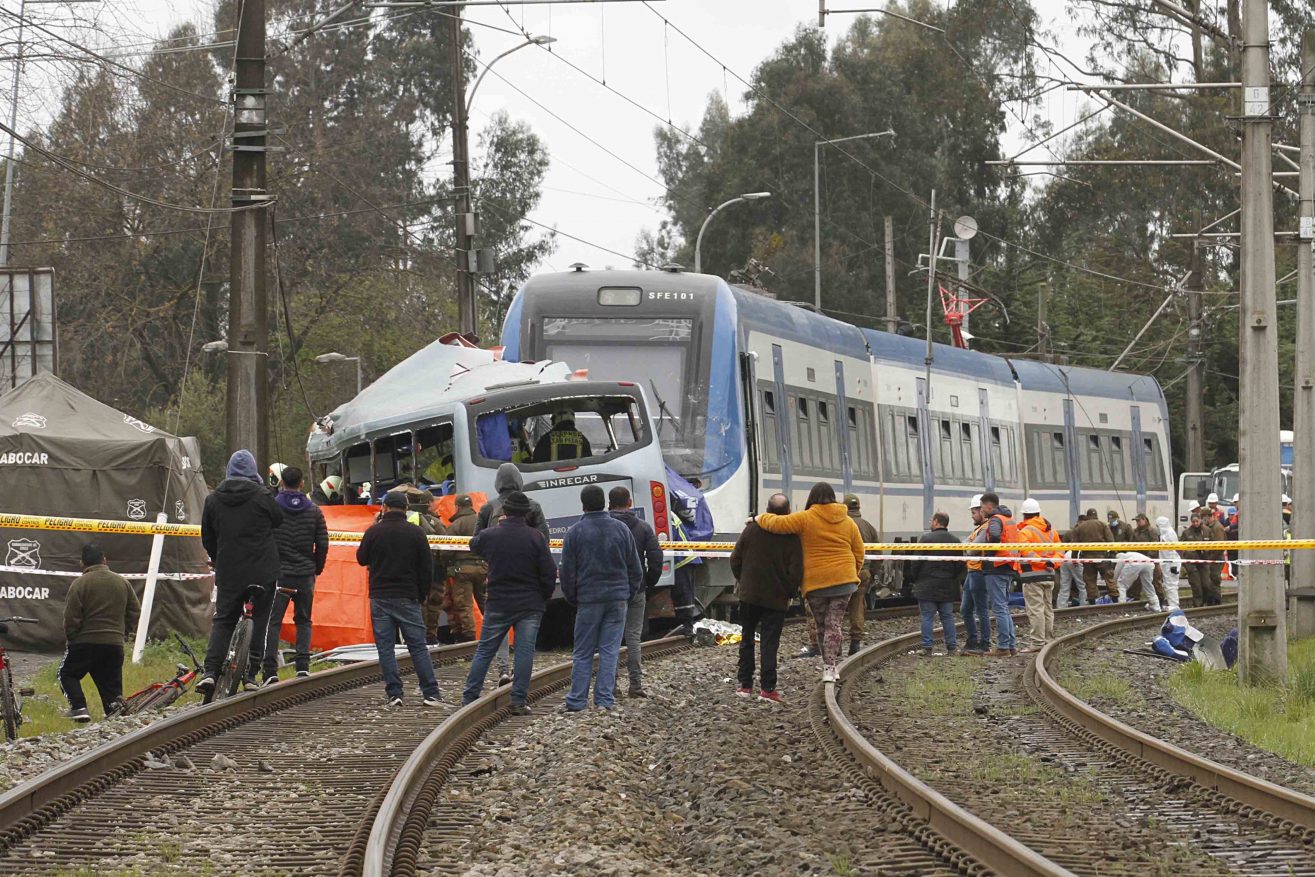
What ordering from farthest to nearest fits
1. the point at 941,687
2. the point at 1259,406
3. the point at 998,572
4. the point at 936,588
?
the point at 936,588 → the point at 998,572 → the point at 1259,406 → the point at 941,687

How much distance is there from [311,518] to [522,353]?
7.15 m

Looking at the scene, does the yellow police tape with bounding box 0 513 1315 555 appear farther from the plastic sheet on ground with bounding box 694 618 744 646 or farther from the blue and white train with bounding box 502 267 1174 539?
the blue and white train with bounding box 502 267 1174 539

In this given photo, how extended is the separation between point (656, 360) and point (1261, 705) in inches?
→ 328

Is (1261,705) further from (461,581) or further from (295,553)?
(461,581)

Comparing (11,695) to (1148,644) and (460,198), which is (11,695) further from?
(460,198)

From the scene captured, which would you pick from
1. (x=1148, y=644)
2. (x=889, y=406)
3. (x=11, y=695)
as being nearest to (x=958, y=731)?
(x=11, y=695)

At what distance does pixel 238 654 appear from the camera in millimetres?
13594

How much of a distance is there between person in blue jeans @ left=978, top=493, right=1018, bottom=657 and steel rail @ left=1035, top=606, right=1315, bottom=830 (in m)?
2.09

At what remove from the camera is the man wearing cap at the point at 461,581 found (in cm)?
1864

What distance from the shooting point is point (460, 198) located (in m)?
30.9

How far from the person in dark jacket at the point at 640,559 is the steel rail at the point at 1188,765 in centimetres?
312

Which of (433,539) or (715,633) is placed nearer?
A: (433,539)

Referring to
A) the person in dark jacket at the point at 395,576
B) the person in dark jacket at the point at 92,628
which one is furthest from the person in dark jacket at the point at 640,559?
the person in dark jacket at the point at 92,628

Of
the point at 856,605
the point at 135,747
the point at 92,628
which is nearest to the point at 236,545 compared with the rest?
the point at 92,628
